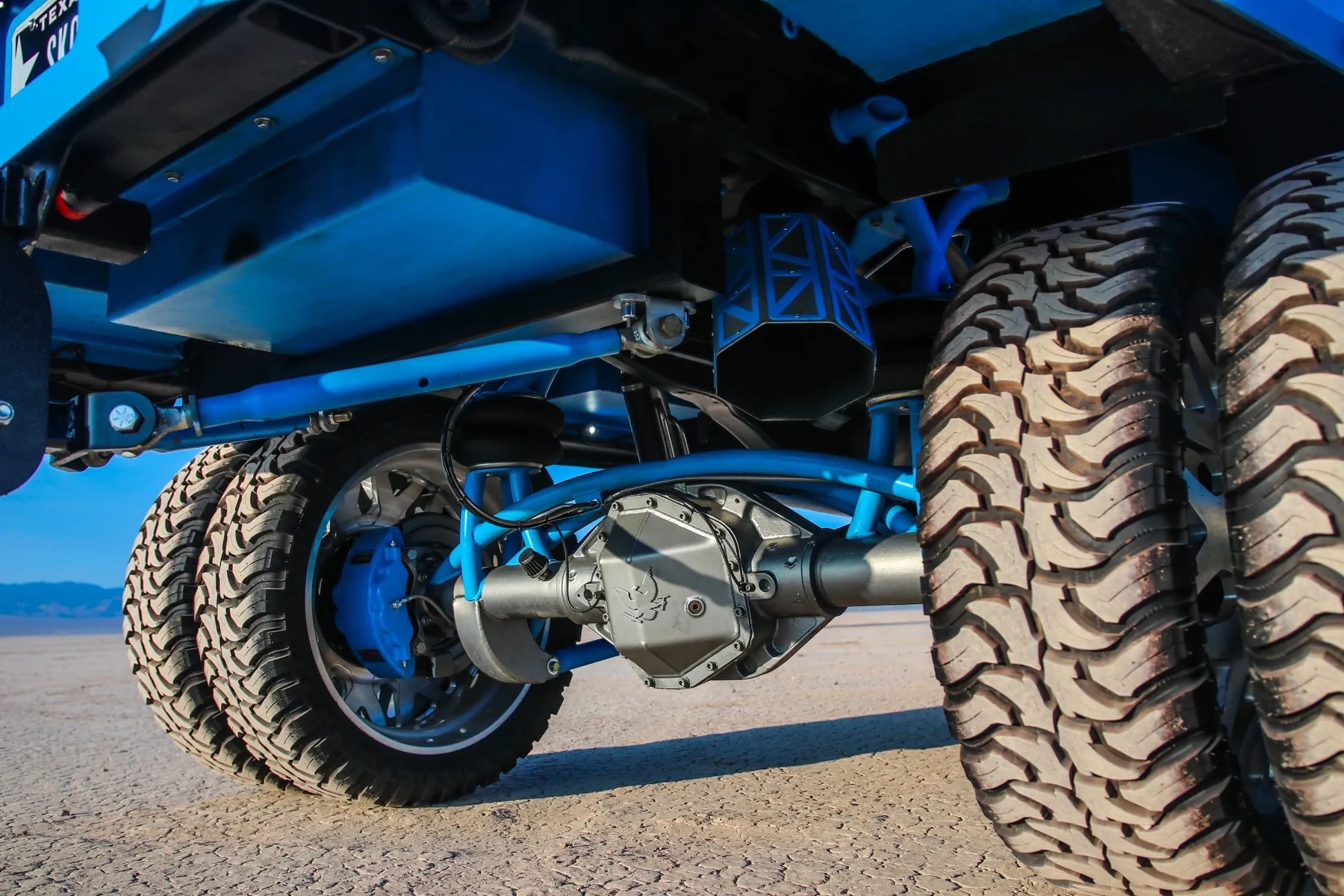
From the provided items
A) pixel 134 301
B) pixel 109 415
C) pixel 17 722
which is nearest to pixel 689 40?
pixel 134 301

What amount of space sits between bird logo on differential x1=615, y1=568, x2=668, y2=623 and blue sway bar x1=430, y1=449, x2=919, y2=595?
0.25 meters

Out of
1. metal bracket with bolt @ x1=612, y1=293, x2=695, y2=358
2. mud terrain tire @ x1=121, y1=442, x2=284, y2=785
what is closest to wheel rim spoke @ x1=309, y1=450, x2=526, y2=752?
mud terrain tire @ x1=121, y1=442, x2=284, y2=785

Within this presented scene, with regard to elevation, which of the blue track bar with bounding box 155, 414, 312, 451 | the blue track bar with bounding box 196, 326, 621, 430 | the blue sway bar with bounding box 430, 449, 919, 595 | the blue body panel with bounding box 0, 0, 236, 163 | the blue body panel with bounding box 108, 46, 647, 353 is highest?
the blue body panel with bounding box 0, 0, 236, 163

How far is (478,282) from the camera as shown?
89.7 inches

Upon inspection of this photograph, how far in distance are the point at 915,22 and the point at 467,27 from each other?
0.89 m

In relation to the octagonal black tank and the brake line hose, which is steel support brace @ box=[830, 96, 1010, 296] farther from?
the brake line hose

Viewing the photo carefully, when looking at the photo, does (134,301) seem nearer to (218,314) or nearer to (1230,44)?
(218,314)

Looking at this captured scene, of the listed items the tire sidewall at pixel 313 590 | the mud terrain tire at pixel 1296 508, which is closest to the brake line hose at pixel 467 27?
the mud terrain tire at pixel 1296 508

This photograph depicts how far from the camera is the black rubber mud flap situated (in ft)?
6.30

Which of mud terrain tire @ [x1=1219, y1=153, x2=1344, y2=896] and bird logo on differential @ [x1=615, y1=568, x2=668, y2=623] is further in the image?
bird logo on differential @ [x1=615, y1=568, x2=668, y2=623]

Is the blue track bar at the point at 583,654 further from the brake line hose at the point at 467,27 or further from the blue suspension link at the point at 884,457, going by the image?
the brake line hose at the point at 467,27

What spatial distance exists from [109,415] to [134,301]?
10.3 inches

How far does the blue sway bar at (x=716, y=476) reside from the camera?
2.45 m

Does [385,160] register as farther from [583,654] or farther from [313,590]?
[583,654]
